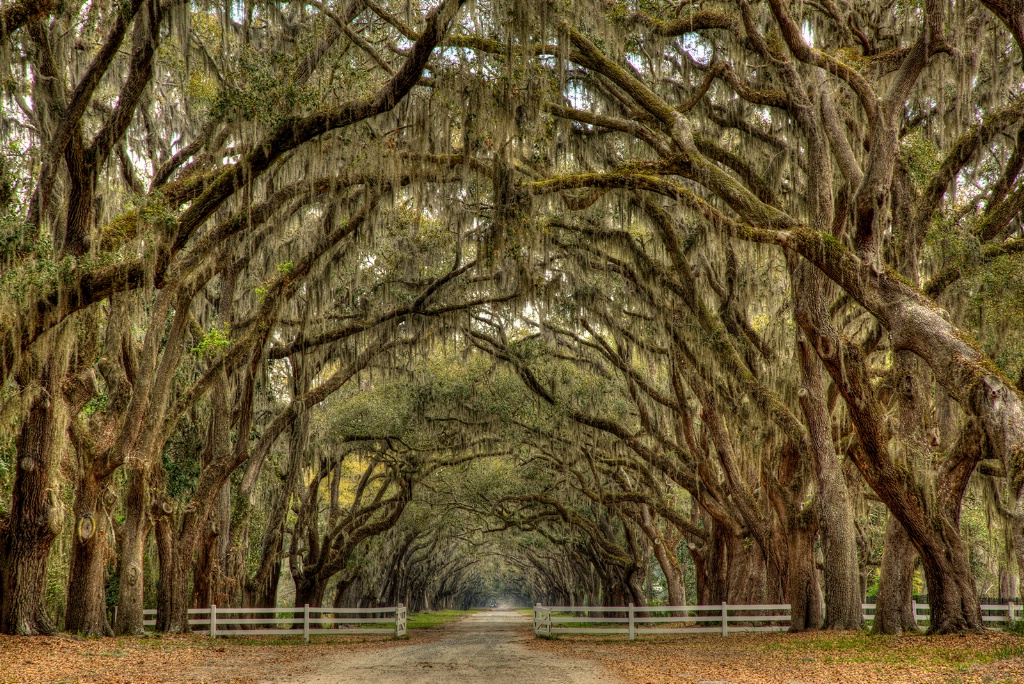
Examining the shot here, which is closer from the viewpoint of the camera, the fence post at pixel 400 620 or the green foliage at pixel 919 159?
the green foliage at pixel 919 159

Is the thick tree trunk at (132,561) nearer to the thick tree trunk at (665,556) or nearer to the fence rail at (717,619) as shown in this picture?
the fence rail at (717,619)

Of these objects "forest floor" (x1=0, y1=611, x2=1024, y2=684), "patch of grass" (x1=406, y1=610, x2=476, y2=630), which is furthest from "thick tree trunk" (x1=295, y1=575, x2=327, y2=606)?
"forest floor" (x1=0, y1=611, x2=1024, y2=684)

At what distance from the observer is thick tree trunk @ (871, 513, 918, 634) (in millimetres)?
14273

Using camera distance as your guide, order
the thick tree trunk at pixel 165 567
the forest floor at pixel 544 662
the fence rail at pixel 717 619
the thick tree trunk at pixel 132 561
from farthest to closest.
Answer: the fence rail at pixel 717 619
the thick tree trunk at pixel 165 567
the thick tree trunk at pixel 132 561
the forest floor at pixel 544 662

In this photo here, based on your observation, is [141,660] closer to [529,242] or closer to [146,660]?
[146,660]

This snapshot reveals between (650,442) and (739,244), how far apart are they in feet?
35.8

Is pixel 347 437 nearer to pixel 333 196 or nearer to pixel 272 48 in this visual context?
pixel 333 196

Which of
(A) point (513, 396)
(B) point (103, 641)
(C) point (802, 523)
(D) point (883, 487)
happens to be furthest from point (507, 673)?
(A) point (513, 396)

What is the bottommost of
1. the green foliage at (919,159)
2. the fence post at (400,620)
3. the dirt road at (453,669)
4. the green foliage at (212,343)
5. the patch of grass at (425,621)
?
the patch of grass at (425,621)

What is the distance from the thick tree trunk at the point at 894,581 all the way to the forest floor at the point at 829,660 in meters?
0.47

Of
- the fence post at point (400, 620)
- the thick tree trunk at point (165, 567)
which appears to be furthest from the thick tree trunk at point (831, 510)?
the thick tree trunk at point (165, 567)

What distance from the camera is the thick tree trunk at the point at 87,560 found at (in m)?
14.2

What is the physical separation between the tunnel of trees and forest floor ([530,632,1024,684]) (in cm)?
110

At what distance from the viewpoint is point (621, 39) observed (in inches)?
489
